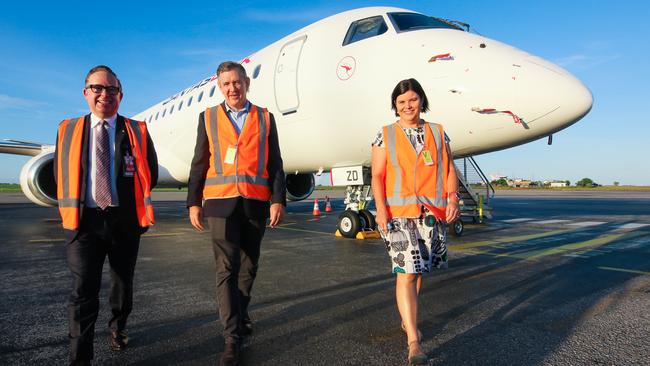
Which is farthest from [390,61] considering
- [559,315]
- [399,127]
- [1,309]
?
[1,309]

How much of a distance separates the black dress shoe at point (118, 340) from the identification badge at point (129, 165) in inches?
43.6

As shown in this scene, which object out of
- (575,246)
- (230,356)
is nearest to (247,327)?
(230,356)

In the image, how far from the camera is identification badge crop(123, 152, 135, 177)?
9.14ft

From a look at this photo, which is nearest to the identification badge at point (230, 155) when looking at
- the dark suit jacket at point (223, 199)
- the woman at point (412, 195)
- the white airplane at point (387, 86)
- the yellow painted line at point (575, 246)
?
the dark suit jacket at point (223, 199)

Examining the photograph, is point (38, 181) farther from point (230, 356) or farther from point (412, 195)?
point (412, 195)

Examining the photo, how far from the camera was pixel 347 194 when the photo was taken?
8359mm

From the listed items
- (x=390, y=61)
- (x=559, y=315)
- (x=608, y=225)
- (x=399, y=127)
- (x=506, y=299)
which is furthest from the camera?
(x=608, y=225)

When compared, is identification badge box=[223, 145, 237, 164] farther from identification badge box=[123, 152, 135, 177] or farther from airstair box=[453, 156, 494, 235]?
airstair box=[453, 156, 494, 235]

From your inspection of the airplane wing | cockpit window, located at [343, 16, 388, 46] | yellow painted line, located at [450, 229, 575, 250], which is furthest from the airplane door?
the airplane wing

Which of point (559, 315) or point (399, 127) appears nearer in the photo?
point (399, 127)

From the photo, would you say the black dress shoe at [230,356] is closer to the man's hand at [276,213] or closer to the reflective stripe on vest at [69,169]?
→ the man's hand at [276,213]

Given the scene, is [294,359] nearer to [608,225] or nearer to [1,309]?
[1,309]

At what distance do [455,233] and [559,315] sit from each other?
559 centimetres

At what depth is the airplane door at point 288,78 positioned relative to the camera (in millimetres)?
7352
